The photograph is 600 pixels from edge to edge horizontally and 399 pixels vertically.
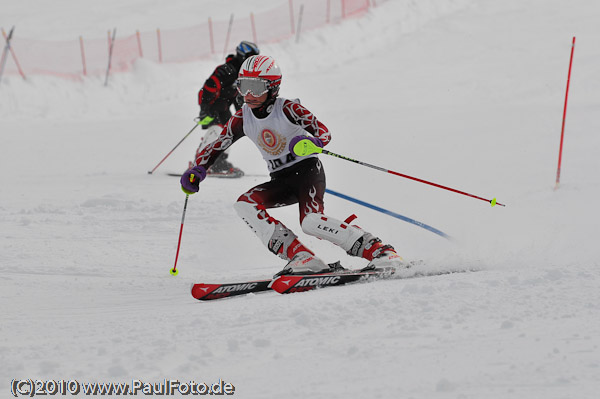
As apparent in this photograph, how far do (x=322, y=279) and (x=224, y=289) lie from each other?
2.35 feet

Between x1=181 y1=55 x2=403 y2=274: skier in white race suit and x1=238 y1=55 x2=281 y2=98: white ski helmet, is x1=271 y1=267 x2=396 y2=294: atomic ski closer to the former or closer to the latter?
x1=181 y1=55 x2=403 y2=274: skier in white race suit

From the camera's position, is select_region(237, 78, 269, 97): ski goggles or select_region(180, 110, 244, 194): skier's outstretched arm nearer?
select_region(237, 78, 269, 97): ski goggles

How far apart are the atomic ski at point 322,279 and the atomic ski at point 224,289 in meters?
0.16

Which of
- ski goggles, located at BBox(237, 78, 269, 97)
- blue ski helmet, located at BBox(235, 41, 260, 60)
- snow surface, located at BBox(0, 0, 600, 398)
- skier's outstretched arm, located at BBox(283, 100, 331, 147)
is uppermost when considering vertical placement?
ski goggles, located at BBox(237, 78, 269, 97)

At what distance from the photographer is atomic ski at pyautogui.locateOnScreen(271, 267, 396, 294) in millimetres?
4816

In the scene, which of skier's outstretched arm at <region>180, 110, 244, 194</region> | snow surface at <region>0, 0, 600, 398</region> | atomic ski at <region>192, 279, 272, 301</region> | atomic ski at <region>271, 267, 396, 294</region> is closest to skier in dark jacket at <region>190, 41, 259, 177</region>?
snow surface at <region>0, 0, 600, 398</region>

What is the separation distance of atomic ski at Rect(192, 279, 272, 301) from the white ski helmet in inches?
57.6

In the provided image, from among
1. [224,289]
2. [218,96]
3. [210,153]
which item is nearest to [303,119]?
[210,153]

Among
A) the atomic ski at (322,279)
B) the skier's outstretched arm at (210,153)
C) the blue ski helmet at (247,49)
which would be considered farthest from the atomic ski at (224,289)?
the blue ski helmet at (247,49)

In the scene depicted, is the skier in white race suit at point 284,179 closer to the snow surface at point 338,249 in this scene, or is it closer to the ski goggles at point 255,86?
the ski goggles at point 255,86

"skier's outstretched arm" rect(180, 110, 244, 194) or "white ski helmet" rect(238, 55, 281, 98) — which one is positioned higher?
"white ski helmet" rect(238, 55, 281, 98)

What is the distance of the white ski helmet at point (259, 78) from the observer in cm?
531

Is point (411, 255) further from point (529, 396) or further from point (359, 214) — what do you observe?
point (529, 396)

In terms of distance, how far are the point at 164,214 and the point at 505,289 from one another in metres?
4.70
